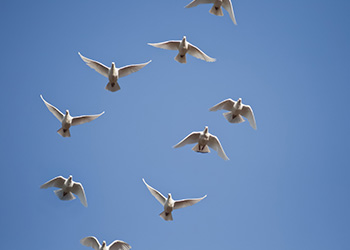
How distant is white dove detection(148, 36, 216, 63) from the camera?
70.6 feet

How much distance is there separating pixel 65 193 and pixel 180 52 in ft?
20.3

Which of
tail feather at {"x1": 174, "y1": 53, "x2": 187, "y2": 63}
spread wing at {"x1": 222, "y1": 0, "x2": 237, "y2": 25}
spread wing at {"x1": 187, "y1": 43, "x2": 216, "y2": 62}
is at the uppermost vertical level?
spread wing at {"x1": 222, "y1": 0, "x2": 237, "y2": 25}

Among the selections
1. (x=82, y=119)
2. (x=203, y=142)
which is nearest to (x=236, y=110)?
(x=203, y=142)

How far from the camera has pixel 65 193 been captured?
22016mm

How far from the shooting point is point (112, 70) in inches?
829

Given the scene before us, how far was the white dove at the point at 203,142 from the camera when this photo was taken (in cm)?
2159

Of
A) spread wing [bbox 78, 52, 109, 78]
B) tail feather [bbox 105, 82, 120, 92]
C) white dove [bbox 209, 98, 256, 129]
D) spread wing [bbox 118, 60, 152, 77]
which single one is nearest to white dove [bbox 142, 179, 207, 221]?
white dove [bbox 209, 98, 256, 129]

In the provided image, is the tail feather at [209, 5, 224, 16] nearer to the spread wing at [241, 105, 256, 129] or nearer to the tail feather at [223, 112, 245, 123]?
the spread wing at [241, 105, 256, 129]

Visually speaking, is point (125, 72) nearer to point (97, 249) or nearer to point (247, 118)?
point (247, 118)

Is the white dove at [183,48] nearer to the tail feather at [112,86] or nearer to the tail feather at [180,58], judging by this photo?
the tail feather at [180,58]

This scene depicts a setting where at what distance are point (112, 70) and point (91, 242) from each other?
5.82 metres

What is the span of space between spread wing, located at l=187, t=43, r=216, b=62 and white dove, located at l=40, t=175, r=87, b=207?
5.89m

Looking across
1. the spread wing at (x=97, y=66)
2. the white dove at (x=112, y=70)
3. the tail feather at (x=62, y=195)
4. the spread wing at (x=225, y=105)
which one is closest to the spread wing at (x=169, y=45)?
the white dove at (x=112, y=70)

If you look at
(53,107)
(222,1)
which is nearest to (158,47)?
(222,1)
